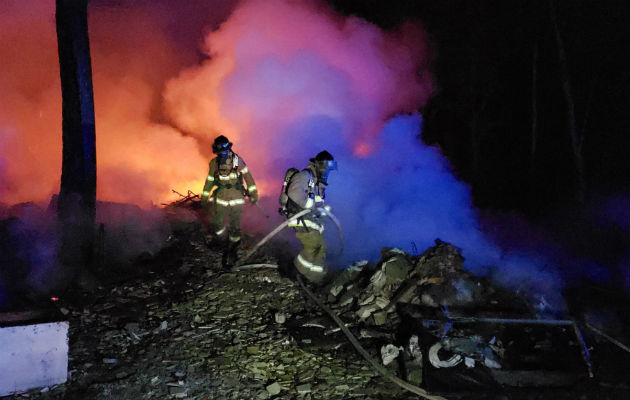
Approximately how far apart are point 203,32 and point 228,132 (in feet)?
14.2

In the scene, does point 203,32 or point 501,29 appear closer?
point 203,32

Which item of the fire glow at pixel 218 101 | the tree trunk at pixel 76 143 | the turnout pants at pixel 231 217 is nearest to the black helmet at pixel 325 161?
the turnout pants at pixel 231 217

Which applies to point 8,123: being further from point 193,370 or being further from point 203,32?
point 193,370

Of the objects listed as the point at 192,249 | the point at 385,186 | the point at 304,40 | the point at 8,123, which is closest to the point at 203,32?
the point at 304,40

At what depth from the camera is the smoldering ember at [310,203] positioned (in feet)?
14.4

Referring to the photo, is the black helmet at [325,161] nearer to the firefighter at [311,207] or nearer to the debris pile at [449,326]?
the firefighter at [311,207]

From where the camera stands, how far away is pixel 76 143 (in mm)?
6043

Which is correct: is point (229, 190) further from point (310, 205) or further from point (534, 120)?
point (534, 120)

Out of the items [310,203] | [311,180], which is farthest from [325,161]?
[310,203]

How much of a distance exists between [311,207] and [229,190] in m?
2.04

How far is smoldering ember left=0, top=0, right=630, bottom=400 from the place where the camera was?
173 inches

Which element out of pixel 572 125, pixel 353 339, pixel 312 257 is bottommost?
pixel 353 339

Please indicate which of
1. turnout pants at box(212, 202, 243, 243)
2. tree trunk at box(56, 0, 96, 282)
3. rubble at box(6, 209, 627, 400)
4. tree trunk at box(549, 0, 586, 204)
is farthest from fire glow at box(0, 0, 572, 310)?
tree trunk at box(56, 0, 96, 282)

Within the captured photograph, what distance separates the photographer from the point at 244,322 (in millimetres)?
5309
